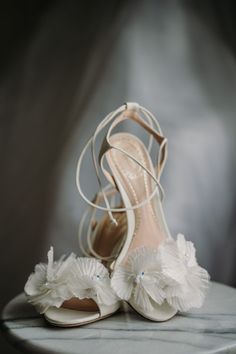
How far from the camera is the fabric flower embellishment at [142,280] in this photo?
0.69 m

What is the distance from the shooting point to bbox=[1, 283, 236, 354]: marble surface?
0.62 metres

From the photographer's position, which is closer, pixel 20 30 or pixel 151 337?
pixel 151 337

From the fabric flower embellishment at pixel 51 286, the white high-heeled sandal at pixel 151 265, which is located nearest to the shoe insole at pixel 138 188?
the white high-heeled sandal at pixel 151 265

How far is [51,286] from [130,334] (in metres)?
0.13

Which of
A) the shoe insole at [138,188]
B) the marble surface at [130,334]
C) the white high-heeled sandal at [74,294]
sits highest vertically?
the shoe insole at [138,188]

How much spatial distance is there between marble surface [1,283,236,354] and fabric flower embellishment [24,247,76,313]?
0.04 metres

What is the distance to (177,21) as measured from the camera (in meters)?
1.23

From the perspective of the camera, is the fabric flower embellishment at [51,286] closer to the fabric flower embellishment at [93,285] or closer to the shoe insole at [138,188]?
the fabric flower embellishment at [93,285]

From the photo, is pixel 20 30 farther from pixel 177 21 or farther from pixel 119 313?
pixel 119 313

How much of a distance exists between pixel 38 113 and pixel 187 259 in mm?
653

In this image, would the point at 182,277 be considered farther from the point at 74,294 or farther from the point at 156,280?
the point at 74,294

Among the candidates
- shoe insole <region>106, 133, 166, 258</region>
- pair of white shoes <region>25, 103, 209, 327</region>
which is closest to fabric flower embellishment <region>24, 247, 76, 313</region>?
pair of white shoes <region>25, 103, 209, 327</region>

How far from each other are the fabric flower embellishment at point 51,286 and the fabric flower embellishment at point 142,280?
66mm

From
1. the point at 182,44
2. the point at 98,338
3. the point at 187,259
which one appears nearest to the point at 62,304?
the point at 98,338
